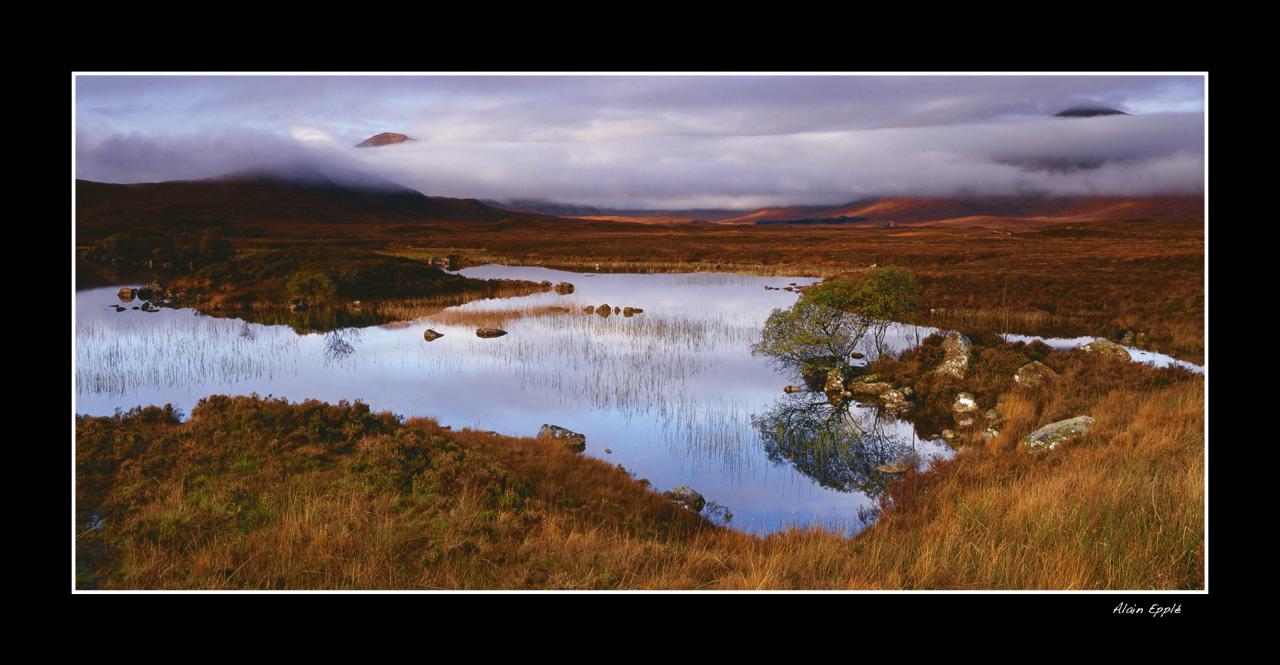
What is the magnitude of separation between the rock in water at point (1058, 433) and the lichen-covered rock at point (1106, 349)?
466 centimetres

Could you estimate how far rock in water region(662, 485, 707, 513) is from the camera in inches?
361

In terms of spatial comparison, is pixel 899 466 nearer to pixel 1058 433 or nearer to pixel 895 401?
pixel 1058 433

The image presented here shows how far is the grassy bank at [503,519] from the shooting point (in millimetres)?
5633

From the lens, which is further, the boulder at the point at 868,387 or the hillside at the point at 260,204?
the boulder at the point at 868,387

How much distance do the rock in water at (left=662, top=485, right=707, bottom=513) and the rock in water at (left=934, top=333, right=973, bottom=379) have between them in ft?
29.3

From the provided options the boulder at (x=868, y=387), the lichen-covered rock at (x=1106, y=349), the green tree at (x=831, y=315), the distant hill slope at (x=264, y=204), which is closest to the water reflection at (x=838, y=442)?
the boulder at (x=868, y=387)

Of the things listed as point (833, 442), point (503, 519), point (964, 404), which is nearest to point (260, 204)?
point (503, 519)

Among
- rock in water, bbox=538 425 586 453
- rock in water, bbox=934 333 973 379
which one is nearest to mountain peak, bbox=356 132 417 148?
rock in water, bbox=538 425 586 453

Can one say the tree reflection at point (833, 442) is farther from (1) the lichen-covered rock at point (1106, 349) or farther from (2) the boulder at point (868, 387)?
(1) the lichen-covered rock at point (1106, 349)

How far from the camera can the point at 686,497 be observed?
9383 millimetres

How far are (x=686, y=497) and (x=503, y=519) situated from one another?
3626mm

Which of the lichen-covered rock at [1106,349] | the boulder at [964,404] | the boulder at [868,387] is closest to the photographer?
the lichen-covered rock at [1106,349]
